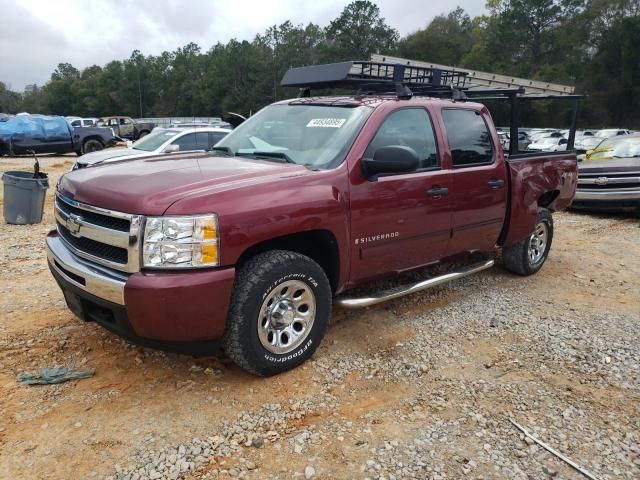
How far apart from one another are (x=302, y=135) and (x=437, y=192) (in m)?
1.19

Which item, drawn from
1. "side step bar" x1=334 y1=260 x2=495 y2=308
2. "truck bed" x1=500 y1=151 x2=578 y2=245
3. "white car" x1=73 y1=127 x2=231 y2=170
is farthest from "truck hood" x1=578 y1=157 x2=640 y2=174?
"white car" x1=73 y1=127 x2=231 y2=170

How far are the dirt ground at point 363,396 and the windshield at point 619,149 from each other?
6.87 meters

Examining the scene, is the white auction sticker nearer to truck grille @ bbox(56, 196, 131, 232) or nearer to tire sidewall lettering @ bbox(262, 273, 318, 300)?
tire sidewall lettering @ bbox(262, 273, 318, 300)

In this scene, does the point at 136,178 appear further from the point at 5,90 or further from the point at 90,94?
the point at 5,90

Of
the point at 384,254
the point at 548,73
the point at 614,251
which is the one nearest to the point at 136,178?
the point at 384,254

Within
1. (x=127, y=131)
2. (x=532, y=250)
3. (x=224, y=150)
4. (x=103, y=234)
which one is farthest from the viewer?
(x=127, y=131)

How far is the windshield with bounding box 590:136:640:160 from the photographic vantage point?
10.5 metres

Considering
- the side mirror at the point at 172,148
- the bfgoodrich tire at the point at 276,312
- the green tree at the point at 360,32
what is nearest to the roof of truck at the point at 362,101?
the bfgoodrich tire at the point at 276,312

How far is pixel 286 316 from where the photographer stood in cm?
335

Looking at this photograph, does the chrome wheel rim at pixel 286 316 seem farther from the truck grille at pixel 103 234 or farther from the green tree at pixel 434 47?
the green tree at pixel 434 47

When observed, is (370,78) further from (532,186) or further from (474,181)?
(532,186)

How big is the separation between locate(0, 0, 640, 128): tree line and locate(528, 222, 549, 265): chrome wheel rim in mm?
36214

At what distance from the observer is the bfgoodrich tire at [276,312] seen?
3.08 meters

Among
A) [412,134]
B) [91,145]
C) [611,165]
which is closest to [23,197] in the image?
[412,134]
